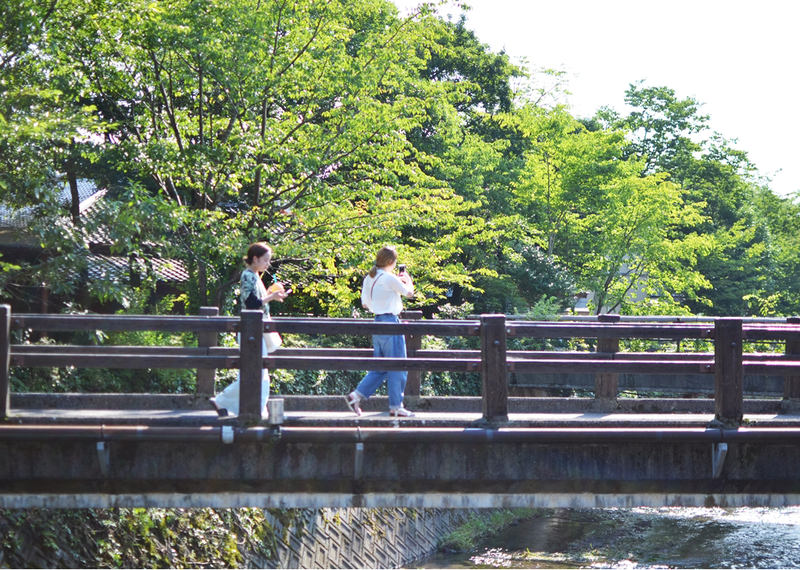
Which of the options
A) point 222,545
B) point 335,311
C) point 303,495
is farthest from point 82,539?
point 335,311

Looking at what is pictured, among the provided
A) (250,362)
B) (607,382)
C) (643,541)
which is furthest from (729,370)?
(643,541)

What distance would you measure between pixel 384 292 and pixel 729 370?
3.25m

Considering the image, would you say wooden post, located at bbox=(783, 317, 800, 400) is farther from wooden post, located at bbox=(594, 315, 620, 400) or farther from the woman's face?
the woman's face

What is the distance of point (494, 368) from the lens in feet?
23.4

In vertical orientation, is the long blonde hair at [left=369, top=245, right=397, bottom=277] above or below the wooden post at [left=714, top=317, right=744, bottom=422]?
above

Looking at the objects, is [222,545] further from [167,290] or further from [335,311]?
[167,290]

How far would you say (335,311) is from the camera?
58.6ft

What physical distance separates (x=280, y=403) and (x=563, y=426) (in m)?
2.50

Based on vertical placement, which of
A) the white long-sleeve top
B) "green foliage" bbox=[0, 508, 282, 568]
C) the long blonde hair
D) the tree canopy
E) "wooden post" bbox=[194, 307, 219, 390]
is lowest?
"green foliage" bbox=[0, 508, 282, 568]

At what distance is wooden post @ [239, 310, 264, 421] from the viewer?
6777 millimetres

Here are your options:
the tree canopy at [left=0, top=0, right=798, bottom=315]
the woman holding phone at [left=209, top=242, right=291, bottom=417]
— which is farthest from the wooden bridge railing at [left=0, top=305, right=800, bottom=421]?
the tree canopy at [left=0, top=0, right=798, bottom=315]

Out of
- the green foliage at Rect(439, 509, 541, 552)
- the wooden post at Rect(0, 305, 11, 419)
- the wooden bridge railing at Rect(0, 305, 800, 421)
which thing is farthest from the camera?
the green foliage at Rect(439, 509, 541, 552)

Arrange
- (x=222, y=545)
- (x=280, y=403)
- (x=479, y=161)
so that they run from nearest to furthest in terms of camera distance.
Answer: (x=280, y=403)
(x=222, y=545)
(x=479, y=161)

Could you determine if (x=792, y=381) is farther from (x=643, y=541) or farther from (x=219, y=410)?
(x=643, y=541)
